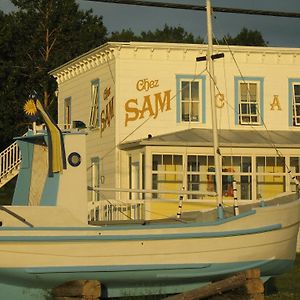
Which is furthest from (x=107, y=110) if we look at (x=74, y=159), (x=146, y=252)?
(x=146, y=252)

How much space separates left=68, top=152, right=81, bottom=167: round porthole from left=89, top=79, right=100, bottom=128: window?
15298 mm

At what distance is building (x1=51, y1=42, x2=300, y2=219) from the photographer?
29.3 metres

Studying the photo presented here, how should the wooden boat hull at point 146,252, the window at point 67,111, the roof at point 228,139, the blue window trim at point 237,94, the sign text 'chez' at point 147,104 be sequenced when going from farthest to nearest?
the window at point 67,111
the blue window trim at point 237,94
the sign text 'chez' at point 147,104
the roof at point 228,139
the wooden boat hull at point 146,252

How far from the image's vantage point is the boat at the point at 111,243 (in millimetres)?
15836

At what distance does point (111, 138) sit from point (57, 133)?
14177 millimetres

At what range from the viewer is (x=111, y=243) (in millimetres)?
16016

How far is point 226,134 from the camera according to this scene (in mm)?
30625

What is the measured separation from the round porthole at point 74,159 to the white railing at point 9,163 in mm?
14391

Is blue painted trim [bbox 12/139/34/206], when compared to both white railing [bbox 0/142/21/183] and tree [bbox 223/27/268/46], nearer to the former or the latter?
white railing [bbox 0/142/21/183]

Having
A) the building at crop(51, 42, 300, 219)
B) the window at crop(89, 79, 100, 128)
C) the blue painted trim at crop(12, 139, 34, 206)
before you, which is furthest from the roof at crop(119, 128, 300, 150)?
the blue painted trim at crop(12, 139, 34, 206)

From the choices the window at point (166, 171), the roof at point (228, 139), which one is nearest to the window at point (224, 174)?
the window at point (166, 171)

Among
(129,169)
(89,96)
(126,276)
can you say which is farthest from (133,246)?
(89,96)

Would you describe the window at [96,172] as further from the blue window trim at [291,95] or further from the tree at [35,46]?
the tree at [35,46]

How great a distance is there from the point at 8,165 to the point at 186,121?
629 cm
